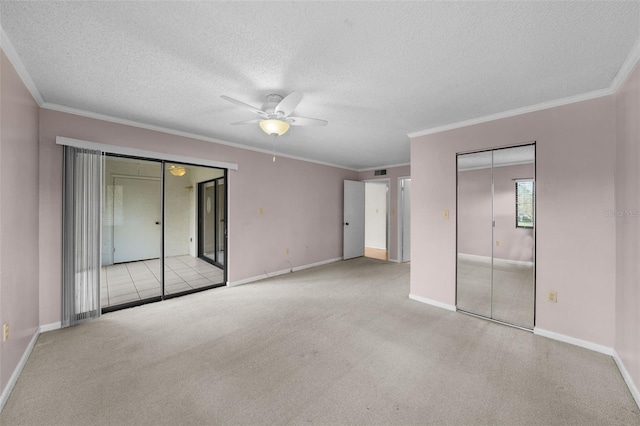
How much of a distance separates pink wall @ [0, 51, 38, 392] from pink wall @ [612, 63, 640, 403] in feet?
14.3

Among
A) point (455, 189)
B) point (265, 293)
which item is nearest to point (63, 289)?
point (265, 293)

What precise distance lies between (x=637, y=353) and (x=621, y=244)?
0.85 metres

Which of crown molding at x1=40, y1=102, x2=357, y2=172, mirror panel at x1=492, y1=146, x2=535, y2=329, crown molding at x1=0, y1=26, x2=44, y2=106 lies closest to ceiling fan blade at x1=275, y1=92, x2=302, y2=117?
crown molding at x1=0, y1=26, x2=44, y2=106

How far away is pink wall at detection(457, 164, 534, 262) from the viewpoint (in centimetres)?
283

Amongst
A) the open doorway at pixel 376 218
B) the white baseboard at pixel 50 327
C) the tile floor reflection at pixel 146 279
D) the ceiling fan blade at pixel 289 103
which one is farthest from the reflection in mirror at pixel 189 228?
the open doorway at pixel 376 218

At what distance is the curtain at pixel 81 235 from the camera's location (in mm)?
2719

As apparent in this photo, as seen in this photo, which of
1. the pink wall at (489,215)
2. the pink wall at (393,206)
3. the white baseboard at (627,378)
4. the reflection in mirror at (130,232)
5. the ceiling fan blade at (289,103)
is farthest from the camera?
the pink wall at (393,206)

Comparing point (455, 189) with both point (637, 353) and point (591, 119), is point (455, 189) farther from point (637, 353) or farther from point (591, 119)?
point (637, 353)

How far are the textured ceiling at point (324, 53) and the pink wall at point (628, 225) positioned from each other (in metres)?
0.28

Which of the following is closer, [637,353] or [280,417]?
[280,417]

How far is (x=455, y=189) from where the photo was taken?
323 centimetres

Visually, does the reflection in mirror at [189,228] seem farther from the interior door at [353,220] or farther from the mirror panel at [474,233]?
the mirror panel at [474,233]

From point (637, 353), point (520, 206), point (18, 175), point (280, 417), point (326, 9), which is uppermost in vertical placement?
point (326, 9)

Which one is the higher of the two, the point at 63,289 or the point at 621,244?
the point at 621,244
